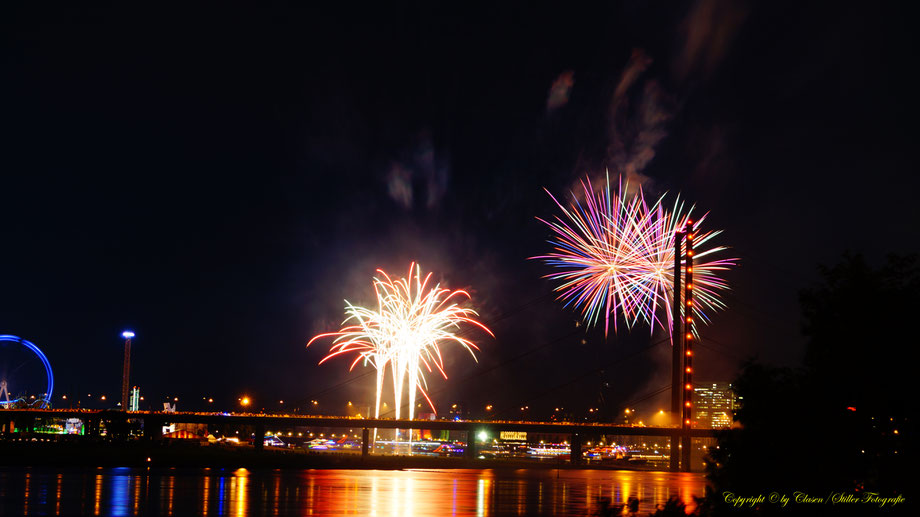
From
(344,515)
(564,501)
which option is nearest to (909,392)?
(344,515)

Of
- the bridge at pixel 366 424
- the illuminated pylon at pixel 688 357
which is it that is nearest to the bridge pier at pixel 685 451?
the illuminated pylon at pixel 688 357

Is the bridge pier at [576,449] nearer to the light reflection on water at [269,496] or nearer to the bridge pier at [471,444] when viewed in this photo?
the bridge pier at [471,444]

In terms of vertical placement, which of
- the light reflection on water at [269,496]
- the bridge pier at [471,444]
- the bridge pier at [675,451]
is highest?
the light reflection on water at [269,496]

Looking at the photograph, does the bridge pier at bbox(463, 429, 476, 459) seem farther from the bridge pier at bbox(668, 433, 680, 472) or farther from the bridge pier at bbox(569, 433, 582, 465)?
the bridge pier at bbox(668, 433, 680, 472)

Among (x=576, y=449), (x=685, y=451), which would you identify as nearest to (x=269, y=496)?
(x=685, y=451)

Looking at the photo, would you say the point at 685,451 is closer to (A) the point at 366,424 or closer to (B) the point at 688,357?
(B) the point at 688,357

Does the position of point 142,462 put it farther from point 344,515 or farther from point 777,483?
point 777,483

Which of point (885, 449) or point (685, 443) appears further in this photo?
point (685, 443)

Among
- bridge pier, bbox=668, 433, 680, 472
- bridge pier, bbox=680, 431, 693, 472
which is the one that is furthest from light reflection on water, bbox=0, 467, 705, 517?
bridge pier, bbox=680, 431, 693, 472
